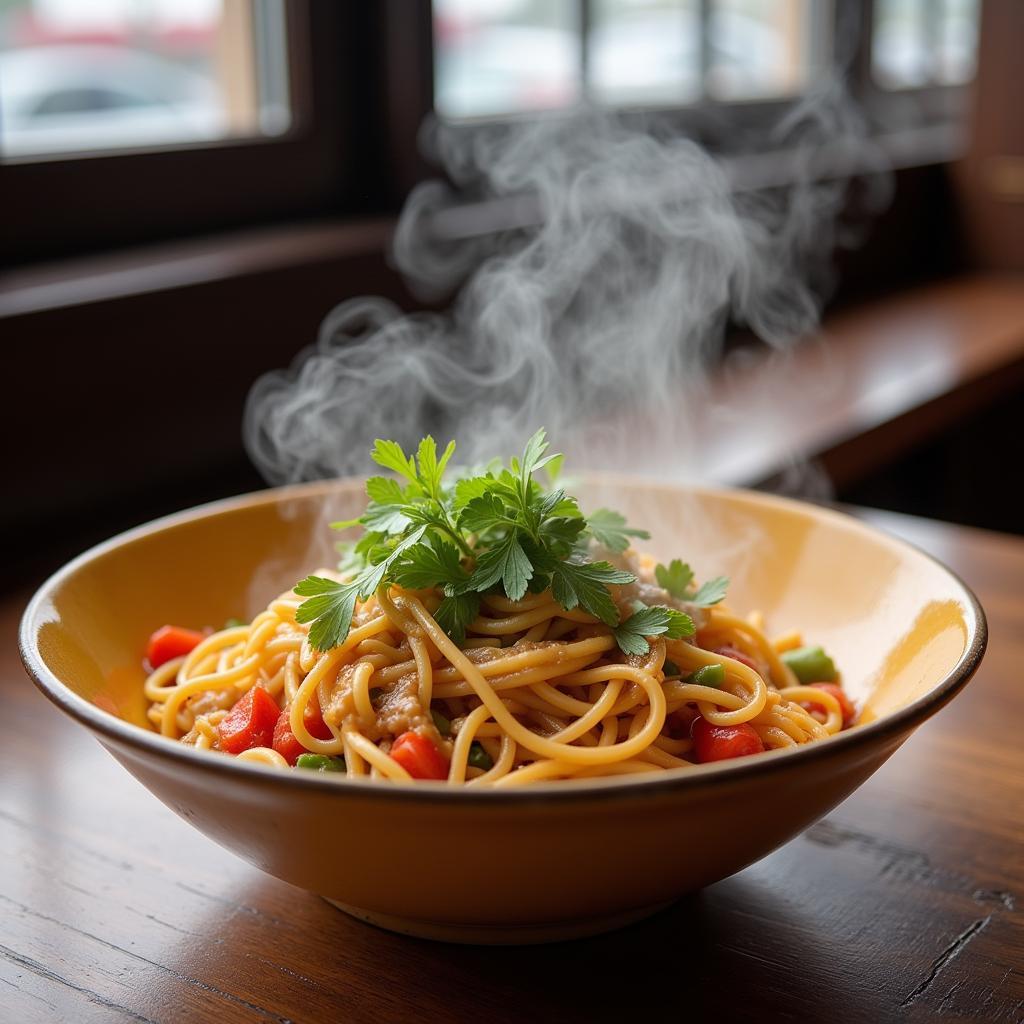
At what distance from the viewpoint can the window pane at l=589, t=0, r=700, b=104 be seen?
366 cm

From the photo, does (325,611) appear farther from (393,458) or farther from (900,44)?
(900,44)

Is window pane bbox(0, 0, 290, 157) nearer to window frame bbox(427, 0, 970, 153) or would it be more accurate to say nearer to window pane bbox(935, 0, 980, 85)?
window frame bbox(427, 0, 970, 153)

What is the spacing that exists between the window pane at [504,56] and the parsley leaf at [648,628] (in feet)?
6.94

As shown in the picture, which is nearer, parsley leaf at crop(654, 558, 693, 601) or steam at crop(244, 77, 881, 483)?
parsley leaf at crop(654, 558, 693, 601)

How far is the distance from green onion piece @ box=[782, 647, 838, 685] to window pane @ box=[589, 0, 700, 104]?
2.68 m

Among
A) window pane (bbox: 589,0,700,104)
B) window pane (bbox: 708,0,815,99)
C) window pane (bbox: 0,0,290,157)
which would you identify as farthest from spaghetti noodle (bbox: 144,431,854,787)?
window pane (bbox: 708,0,815,99)

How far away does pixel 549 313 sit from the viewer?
2.54 meters

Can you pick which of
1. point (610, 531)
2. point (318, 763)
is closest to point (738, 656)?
point (610, 531)

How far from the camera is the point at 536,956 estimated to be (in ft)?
2.99

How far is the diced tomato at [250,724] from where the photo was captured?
1.03 meters

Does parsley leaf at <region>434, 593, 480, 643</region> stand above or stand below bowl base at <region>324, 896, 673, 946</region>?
above

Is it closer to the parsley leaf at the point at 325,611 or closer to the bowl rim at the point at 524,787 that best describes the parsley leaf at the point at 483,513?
the parsley leaf at the point at 325,611

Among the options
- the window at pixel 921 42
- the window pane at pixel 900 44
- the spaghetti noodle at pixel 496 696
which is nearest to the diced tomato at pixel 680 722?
the spaghetti noodle at pixel 496 696

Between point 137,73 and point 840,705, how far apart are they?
6.33 feet
